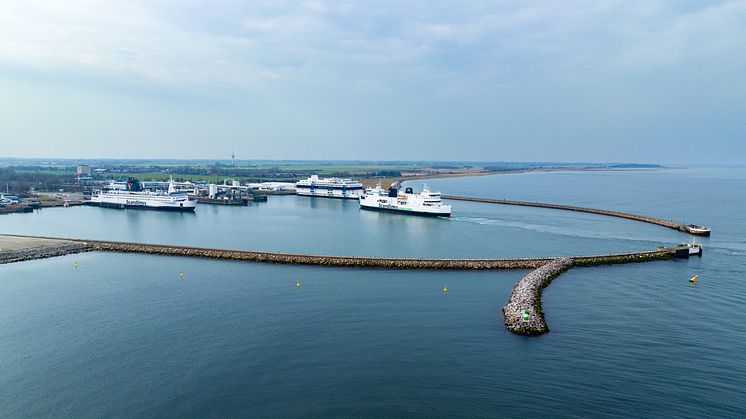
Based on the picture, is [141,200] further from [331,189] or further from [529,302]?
[529,302]

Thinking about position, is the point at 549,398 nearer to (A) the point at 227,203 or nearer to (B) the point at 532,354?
(B) the point at 532,354

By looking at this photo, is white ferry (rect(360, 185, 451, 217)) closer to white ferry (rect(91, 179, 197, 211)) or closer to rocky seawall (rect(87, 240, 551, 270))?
white ferry (rect(91, 179, 197, 211))

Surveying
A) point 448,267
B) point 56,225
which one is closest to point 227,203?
point 56,225

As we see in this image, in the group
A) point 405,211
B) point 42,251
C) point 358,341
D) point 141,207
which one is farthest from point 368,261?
point 141,207

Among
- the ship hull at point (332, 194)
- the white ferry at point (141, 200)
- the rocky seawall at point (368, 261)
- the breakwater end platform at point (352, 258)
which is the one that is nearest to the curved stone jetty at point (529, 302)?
the breakwater end platform at point (352, 258)

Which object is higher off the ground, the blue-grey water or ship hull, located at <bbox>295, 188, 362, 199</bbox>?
ship hull, located at <bbox>295, 188, 362, 199</bbox>

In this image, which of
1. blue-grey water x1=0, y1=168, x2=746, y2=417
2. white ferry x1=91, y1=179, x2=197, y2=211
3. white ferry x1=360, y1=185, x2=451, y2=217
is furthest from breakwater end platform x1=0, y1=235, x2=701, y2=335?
white ferry x1=91, y1=179, x2=197, y2=211
